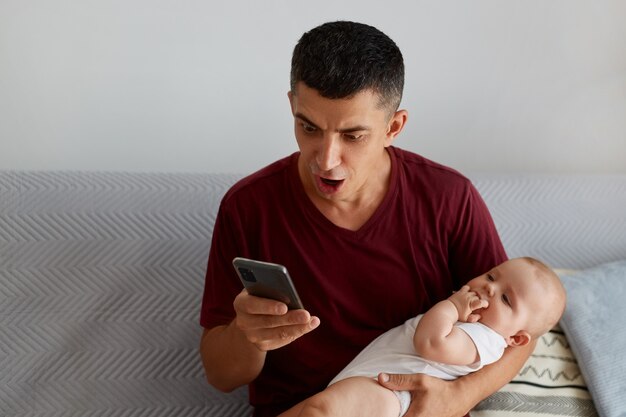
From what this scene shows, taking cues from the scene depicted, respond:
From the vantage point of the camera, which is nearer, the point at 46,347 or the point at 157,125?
the point at 46,347

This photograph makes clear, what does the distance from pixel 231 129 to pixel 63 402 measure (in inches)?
32.3

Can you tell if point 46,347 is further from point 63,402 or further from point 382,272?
point 382,272

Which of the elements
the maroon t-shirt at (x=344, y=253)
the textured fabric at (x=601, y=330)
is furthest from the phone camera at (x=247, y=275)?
the textured fabric at (x=601, y=330)

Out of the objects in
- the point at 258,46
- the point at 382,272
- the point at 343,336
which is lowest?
the point at 343,336

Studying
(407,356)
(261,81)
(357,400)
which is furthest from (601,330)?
(261,81)

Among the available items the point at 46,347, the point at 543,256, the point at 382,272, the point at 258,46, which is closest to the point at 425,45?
the point at 258,46

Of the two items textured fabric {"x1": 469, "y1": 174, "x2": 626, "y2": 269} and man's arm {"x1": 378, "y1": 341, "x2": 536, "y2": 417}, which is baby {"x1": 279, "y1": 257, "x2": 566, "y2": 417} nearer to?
man's arm {"x1": 378, "y1": 341, "x2": 536, "y2": 417}

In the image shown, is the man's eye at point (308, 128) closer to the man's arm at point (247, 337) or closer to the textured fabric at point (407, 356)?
the man's arm at point (247, 337)

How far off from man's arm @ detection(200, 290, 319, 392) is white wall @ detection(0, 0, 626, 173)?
2.34 feet

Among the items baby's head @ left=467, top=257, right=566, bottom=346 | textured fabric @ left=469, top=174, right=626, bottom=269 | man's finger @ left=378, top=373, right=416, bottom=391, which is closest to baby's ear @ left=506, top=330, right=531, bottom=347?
baby's head @ left=467, top=257, right=566, bottom=346

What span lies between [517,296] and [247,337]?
0.54 meters

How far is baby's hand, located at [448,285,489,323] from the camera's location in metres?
1.65

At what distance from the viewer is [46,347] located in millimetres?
1848

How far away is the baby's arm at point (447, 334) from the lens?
5.22 ft
